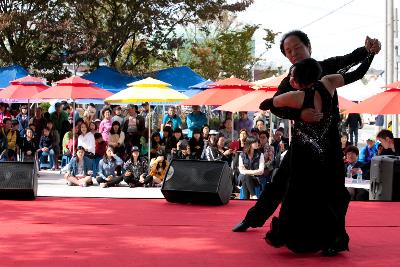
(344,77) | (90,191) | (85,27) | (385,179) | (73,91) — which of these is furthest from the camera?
(85,27)

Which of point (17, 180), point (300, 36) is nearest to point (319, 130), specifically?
point (300, 36)

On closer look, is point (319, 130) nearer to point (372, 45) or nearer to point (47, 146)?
point (372, 45)

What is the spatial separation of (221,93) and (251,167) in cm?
535

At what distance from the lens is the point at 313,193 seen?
5.43 metres

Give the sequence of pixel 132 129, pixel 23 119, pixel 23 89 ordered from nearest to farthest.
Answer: pixel 132 129 → pixel 23 89 → pixel 23 119

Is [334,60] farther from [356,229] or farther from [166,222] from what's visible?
[166,222]

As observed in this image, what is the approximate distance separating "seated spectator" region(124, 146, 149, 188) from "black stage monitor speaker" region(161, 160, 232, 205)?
20.1ft

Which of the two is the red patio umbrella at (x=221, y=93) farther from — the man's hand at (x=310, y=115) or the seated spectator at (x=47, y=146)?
the man's hand at (x=310, y=115)

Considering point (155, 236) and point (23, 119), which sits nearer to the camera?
point (155, 236)

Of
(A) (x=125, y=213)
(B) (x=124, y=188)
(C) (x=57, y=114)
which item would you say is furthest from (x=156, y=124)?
(A) (x=125, y=213)

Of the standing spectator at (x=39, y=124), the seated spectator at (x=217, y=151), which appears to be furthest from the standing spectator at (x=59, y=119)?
the seated spectator at (x=217, y=151)

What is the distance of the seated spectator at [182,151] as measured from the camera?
14375 mm

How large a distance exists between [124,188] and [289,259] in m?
9.23

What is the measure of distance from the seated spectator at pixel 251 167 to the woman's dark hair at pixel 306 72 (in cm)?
640
